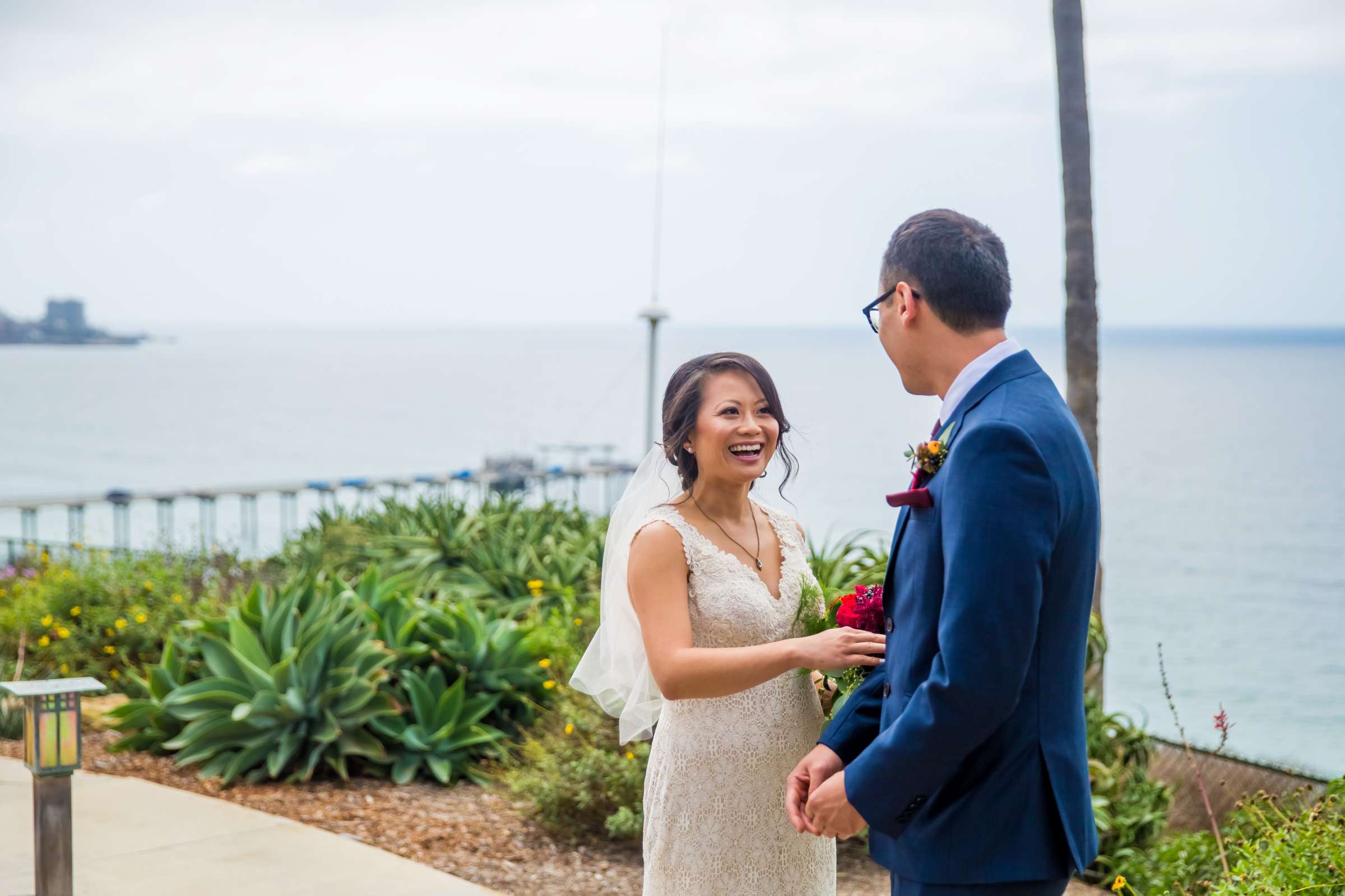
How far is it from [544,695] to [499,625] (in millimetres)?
478

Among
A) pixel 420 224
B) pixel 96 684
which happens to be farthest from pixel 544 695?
pixel 420 224

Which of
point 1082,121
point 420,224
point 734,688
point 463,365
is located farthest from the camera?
point 463,365

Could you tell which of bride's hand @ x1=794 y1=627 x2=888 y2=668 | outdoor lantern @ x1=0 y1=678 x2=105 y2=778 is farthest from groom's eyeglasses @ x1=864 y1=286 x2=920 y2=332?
outdoor lantern @ x1=0 y1=678 x2=105 y2=778

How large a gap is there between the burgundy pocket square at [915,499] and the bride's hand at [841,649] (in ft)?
1.42

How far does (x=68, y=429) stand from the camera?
90.2 metres

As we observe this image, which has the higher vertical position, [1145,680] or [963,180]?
[963,180]

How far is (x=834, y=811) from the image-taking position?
219 centimetres

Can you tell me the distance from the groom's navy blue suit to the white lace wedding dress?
0.86 metres

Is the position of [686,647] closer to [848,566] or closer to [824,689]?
[824,689]

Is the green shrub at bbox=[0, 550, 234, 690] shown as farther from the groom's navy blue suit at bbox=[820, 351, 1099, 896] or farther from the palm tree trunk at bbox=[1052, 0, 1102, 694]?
the groom's navy blue suit at bbox=[820, 351, 1099, 896]

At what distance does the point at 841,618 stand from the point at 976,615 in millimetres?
755

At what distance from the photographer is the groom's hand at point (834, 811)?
217 centimetres

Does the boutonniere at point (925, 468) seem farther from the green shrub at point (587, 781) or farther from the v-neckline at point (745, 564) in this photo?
the green shrub at point (587, 781)

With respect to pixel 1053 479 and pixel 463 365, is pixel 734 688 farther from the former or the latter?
pixel 463 365
